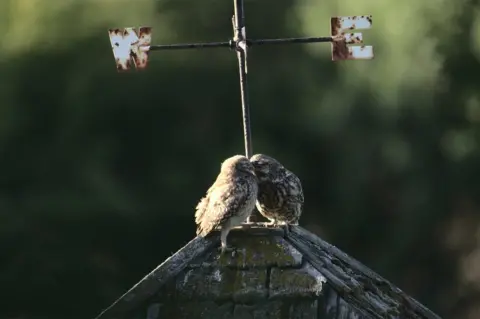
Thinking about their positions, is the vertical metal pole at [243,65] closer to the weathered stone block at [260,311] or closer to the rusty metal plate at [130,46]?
the rusty metal plate at [130,46]

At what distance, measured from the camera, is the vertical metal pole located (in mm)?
2686

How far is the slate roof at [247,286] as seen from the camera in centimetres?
228

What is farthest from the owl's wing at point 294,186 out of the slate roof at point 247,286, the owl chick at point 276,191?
the slate roof at point 247,286

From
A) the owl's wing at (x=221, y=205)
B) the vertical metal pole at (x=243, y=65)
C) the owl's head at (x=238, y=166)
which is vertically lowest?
the owl's wing at (x=221, y=205)

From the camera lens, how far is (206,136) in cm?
947

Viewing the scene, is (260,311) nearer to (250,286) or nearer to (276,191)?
(250,286)

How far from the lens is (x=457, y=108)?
1020 cm

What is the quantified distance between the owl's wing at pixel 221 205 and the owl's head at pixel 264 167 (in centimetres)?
24

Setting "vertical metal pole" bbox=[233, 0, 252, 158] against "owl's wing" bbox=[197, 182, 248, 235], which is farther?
"vertical metal pole" bbox=[233, 0, 252, 158]

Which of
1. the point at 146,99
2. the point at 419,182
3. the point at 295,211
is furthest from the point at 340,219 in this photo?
the point at 295,211

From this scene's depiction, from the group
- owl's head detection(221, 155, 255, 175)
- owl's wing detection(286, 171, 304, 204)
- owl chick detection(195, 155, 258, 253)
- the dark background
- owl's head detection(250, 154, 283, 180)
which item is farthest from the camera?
the dark background

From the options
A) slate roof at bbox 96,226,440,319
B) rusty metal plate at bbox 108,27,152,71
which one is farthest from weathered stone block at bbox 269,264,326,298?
rusty metal plate at bbox 108,27,152,71

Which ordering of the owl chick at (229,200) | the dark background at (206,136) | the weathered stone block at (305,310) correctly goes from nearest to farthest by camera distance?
the weathered stone block at (305,310), the owl chick at (229,200), the dark background at (206,136)

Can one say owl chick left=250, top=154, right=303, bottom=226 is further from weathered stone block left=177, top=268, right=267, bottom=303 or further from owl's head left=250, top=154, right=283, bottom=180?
weathered stone block left=177, top=268, right=267, bottom=303
